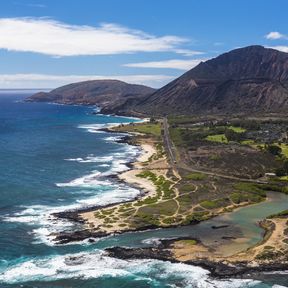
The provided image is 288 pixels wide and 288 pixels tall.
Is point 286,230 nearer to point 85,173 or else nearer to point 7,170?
point 85,173

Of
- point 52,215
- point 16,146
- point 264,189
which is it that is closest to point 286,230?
point 264,189

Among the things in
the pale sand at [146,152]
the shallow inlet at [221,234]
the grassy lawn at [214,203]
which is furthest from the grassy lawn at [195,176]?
the pale sand at [146,152]

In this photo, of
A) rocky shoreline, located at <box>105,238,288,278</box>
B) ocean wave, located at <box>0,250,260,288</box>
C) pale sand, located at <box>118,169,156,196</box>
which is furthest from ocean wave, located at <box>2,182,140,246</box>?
rocky shoreline, located at <box>105,238,288,278</box>

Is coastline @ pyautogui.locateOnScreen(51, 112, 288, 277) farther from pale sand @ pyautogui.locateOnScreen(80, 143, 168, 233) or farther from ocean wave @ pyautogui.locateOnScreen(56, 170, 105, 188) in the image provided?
ocean wave @ pyautogui.locateOnScreen(56, 170, 105, 188)

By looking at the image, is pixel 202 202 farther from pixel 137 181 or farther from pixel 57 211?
pixel 57 211

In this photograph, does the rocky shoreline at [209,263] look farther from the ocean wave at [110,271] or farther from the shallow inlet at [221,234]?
the shallow inlet at [221,234]

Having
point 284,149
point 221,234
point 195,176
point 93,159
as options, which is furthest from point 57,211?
point 284,149
